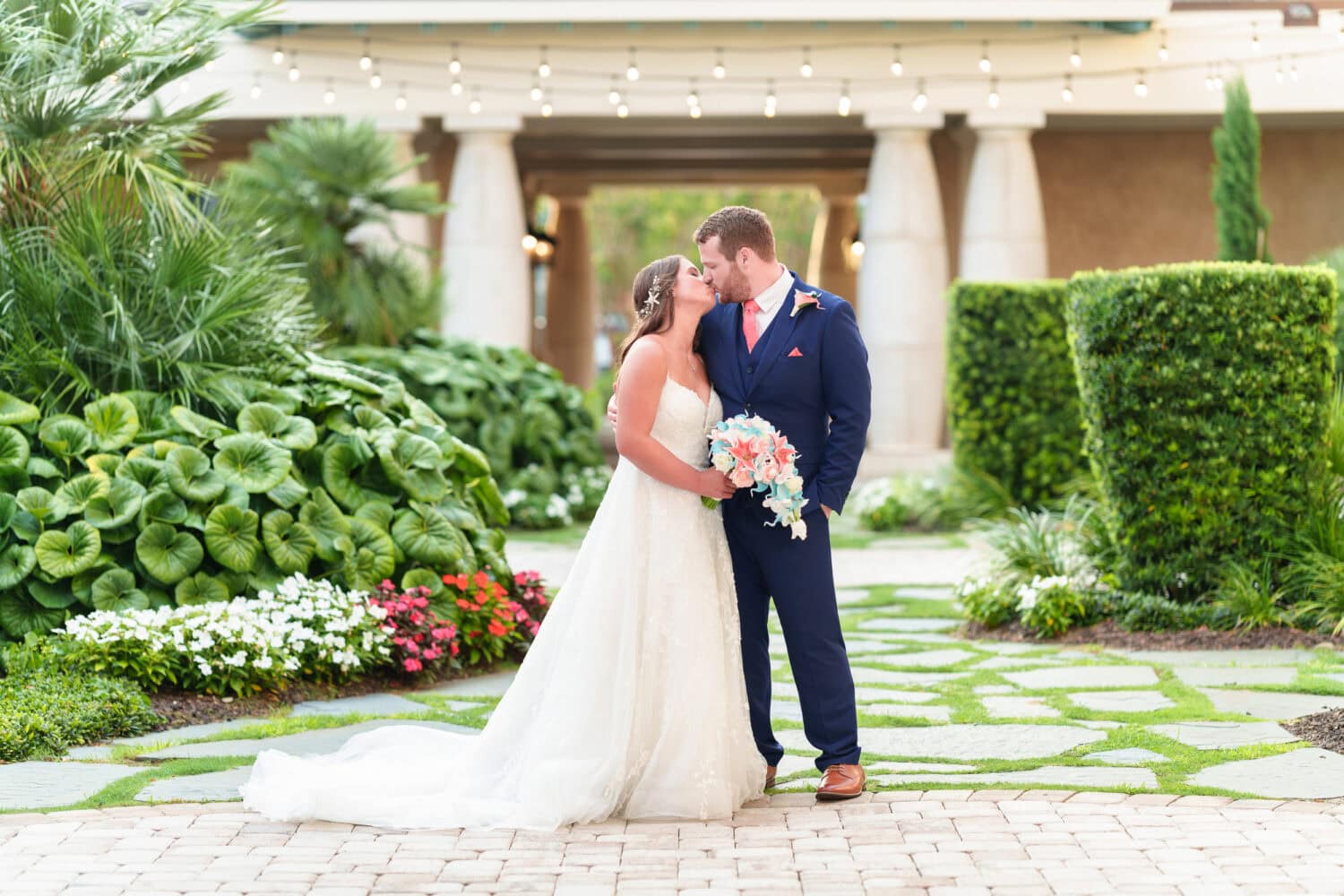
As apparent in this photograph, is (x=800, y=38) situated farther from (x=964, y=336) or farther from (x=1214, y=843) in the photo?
(x=1214, y=843)

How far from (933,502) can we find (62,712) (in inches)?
347

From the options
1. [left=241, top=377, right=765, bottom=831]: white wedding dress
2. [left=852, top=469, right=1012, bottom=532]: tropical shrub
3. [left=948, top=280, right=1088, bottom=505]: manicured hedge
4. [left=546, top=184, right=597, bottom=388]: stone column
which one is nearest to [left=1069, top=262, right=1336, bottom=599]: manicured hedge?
[left=241, top=377, right=765, bottom=831]: white wedding dress

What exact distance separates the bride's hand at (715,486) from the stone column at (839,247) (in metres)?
21.8

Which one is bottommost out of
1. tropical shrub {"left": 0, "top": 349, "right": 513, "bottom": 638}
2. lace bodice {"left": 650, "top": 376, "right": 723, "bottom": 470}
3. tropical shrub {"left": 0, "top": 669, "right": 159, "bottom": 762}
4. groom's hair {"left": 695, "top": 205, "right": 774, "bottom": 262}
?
tropical shrub {"left": 0, "top": 669, "right": 159, "bottom": 762}

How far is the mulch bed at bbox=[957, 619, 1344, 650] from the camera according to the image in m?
7.34

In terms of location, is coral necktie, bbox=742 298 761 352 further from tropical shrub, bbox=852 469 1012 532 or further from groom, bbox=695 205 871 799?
tropical shrub, bbox=852 469 1012 532

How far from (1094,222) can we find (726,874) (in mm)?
16599

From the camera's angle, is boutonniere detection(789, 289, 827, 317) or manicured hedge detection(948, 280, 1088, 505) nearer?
boutonniere detection(789, 289, 827, 317)

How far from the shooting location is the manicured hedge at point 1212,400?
746 centimetres

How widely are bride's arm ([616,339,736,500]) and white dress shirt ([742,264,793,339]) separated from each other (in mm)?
345

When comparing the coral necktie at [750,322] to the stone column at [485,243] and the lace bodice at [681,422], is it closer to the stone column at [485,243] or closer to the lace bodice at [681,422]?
the lace bodice at [681,422]

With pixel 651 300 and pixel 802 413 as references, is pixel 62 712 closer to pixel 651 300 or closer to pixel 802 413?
pixel 651 300

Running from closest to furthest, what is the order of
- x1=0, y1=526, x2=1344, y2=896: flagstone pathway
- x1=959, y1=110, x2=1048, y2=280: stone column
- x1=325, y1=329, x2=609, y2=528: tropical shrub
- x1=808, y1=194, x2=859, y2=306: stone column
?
1. x1=0, y1=526, x2=1344, y2=896: flagstone pathway
2. x1=325, y1=329, x2=609, y2=528: tropical shrub
3. x1=959, y1=110, x2=1048, y2=280: stone column
4. x1=808, y1=194, x2=859, y2=306: stone column

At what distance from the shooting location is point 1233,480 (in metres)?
7.50
